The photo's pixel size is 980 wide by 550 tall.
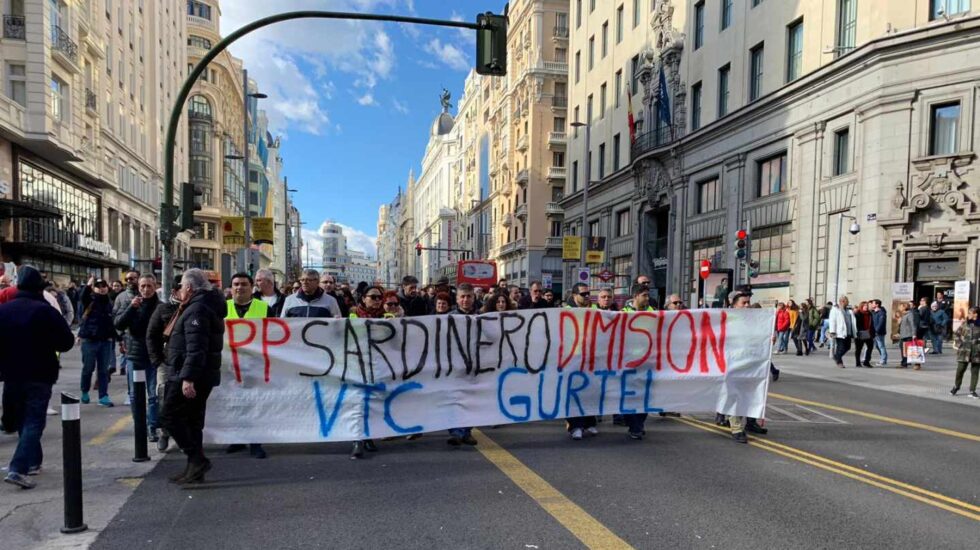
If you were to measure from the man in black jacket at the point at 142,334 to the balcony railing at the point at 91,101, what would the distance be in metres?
30.3

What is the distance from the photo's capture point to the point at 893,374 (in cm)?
1484

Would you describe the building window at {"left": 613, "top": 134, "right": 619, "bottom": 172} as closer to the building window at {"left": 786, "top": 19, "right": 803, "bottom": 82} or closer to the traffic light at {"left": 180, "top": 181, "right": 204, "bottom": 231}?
the building window at {"left": 786, "top": 19, "right": 803, "bottom": 82}

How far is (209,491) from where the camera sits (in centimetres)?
509

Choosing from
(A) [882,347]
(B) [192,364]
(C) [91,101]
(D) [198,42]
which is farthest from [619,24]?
(D) [198,42]

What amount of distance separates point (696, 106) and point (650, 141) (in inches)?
144

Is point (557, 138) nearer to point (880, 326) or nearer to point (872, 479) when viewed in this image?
point (880, 326)

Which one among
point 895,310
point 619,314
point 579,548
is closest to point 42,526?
point 579,548

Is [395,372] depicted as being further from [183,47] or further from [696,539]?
[183,47]

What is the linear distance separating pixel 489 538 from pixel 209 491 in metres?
2.44

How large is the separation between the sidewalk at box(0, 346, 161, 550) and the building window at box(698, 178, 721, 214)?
1060 inches

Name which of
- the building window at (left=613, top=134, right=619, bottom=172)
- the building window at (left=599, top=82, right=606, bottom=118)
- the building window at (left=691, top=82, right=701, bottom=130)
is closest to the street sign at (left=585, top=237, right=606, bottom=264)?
the building window at (left=691, top=82, right=701, bottom=130)

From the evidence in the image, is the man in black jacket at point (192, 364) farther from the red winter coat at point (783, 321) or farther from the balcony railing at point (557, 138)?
the balcony railing at point (557, 138)

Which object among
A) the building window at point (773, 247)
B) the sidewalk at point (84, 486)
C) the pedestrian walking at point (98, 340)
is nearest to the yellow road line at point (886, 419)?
the sidewalk at point (84, 486)

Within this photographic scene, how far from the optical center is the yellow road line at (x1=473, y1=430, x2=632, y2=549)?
4.16 metres
